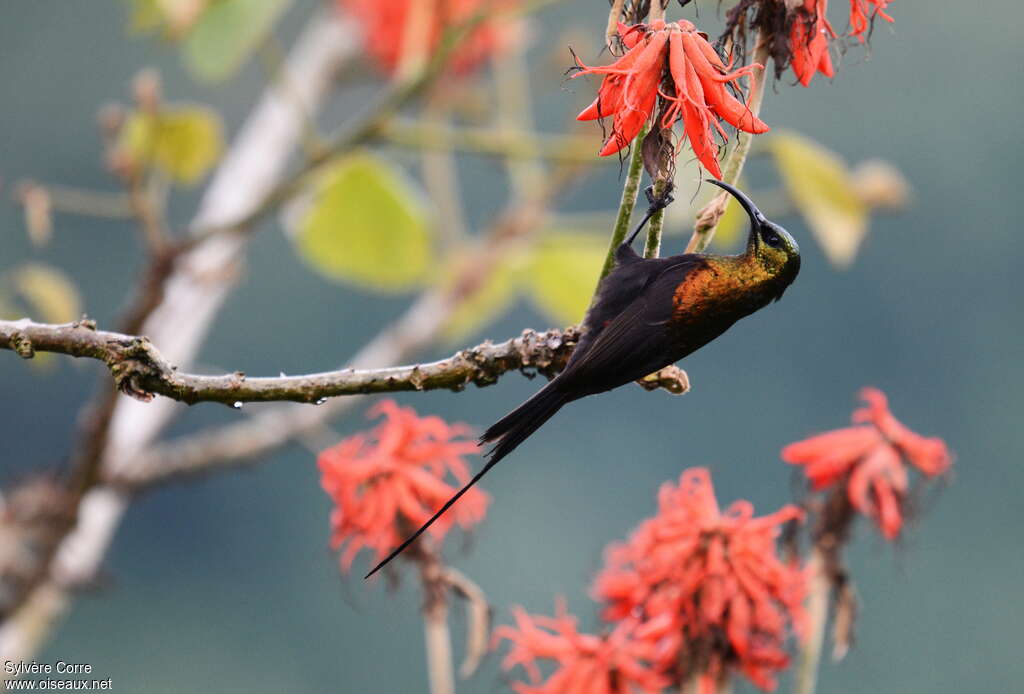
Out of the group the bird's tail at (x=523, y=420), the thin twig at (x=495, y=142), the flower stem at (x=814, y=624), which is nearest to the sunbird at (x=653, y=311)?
the bird's tail at (x=523, y=420)

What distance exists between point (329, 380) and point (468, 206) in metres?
4.47

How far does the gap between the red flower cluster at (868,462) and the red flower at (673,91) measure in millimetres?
365

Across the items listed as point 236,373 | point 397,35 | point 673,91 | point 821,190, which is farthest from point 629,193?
point 397,35

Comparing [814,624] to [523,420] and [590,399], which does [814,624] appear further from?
[590,399]

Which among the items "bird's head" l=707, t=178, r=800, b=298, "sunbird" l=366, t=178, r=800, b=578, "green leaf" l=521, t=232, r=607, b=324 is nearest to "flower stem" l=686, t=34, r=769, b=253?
"sunbird" l=366, t=178, r=800, b=578

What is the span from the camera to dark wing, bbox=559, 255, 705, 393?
2.70 ft

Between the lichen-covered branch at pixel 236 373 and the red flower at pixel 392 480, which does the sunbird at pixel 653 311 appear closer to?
the lichen-covered branch at pixel 236 373

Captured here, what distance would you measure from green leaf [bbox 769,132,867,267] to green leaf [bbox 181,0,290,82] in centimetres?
58

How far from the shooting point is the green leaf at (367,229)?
5.87ft

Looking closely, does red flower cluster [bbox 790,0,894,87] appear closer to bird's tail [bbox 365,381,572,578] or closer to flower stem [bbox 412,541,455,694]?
bird's tail [bbox 365,381,572,578]

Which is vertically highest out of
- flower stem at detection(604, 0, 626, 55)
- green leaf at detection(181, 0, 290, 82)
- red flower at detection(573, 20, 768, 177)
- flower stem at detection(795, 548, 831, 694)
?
green leaf at detection(181, 0, 290, 82)

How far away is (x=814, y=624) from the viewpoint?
103 centimetres

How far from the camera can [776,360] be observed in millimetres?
8062

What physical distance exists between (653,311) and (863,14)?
0.72 feet
